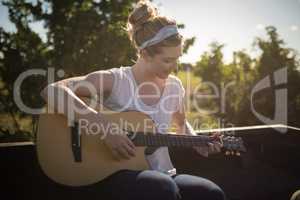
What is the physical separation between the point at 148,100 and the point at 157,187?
755 millimetres

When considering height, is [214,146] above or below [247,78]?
below

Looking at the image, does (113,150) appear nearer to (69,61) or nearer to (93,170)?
(93,170)

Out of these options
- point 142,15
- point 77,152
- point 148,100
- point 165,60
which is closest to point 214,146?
point 148,100

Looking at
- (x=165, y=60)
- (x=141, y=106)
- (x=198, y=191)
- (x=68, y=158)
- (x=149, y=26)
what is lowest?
(x=198, y=191)

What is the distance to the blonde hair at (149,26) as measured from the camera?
2.11m

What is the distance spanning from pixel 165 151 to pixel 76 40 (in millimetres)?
2191

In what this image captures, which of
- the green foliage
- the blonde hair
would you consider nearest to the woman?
the blonde hair

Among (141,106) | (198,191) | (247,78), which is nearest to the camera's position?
(198,191)

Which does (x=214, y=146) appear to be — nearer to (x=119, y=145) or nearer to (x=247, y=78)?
(x=119, y=145)

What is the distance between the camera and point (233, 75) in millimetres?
6262

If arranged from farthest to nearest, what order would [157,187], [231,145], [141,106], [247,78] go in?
[247,78]
[231,145]
[141,106]
[157,187]

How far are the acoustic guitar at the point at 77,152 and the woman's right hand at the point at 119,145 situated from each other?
48mm

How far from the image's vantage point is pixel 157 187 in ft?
5.44

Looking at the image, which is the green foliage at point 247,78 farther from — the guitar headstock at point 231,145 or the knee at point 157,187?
the knee at point 157,187
